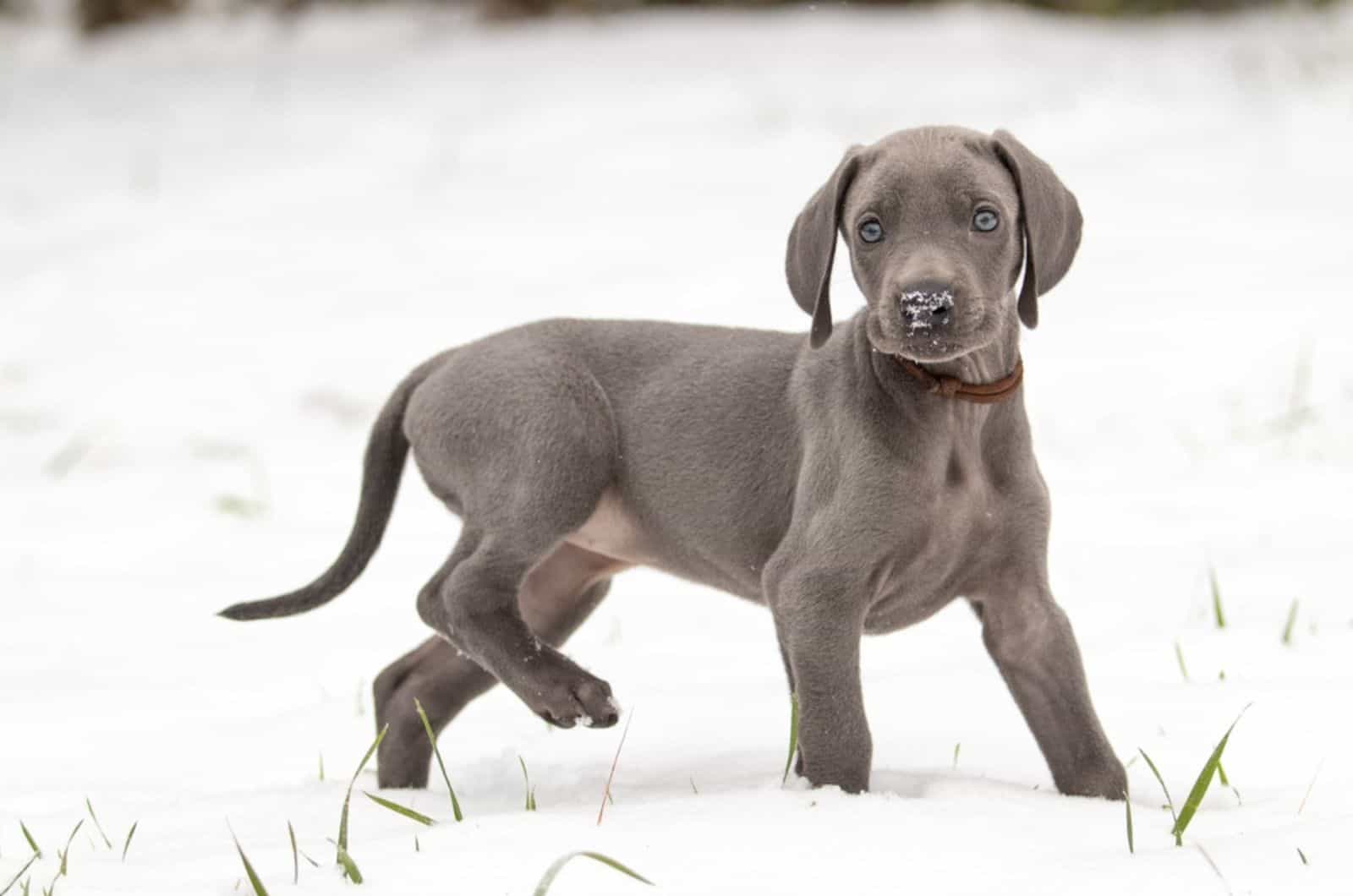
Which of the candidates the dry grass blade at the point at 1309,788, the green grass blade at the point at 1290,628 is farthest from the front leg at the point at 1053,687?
the green grass blade at the point at 1290,628

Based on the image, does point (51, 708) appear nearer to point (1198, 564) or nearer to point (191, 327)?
point (1198, 564)

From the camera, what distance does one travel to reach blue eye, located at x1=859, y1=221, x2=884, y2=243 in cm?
336

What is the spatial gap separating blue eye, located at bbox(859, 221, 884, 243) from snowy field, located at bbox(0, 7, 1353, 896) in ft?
3.16

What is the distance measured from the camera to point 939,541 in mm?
3455

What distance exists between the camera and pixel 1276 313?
8.22 meters

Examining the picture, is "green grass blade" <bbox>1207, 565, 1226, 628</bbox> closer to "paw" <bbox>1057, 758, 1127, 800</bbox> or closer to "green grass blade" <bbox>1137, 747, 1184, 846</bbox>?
"green grass blade" <bbox>1137, 747, 1184, 846</bbox>

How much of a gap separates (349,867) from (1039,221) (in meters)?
1.60

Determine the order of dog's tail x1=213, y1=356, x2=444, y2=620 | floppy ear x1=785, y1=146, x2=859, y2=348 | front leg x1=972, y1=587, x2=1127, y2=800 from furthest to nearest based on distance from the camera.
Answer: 1. dog's tail x1=213, y1=356, x2=444, y2=620
2. front leg x1=972, y1=587, x2=1127, y2=800
3. floppy ear x1=785, y1=146, x2=859, y2=348

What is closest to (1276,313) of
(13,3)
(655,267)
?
(655,267)

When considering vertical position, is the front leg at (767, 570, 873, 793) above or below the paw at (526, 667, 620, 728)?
above

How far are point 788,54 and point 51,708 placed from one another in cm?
835

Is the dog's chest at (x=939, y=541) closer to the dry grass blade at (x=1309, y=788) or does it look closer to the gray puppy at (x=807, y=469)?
the gray puppy at (x=807, y=469)

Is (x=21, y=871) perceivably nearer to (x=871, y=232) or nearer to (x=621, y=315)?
(x=871, y=232)

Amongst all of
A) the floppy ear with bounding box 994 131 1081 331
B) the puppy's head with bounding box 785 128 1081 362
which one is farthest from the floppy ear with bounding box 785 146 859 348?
the floppy ear with bounding box 994 131 1081 331
